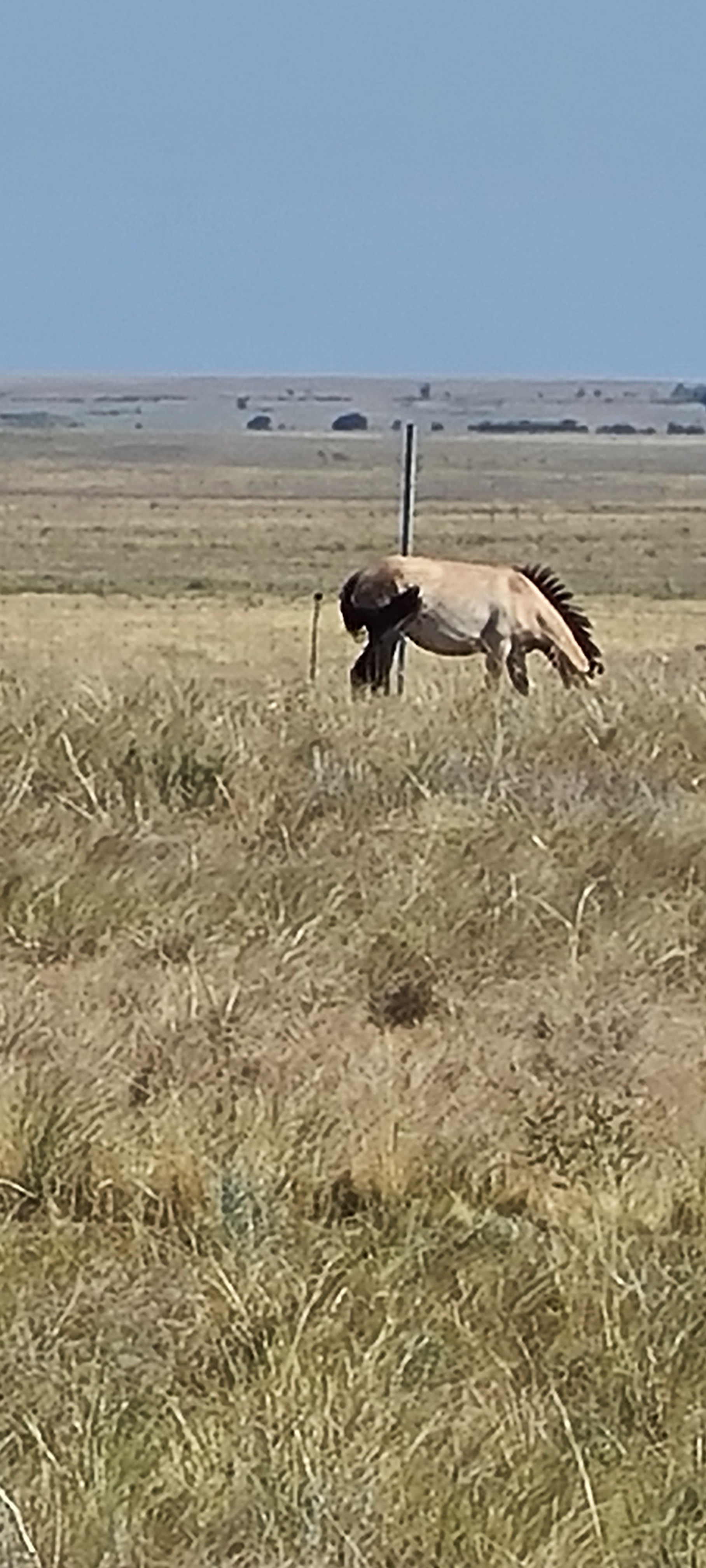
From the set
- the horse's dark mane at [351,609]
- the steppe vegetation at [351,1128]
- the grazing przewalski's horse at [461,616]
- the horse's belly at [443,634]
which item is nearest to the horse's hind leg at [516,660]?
the grazing przewalski's horse at [461,616]

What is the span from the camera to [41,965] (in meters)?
7.55

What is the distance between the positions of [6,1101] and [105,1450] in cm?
178

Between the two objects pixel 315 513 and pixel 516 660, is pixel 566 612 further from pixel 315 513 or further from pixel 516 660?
pixel 315 513

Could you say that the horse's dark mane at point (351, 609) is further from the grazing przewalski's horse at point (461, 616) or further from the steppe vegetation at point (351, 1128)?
the steppe vegetation at point (351, 1128)

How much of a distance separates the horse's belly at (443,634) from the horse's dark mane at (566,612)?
0.51 meters

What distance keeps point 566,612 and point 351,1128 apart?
955 centimetres

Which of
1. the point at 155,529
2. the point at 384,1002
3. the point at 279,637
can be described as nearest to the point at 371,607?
the point at 384,1002

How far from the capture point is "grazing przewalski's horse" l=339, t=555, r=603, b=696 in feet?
48.6

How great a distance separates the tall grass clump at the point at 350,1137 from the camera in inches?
161

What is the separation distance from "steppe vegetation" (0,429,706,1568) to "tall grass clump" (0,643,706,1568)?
1 cm

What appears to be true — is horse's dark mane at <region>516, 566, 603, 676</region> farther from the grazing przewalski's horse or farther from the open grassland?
the open grassland

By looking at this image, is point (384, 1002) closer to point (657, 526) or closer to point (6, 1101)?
point (6, 1101)

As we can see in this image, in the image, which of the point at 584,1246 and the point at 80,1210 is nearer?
the point at 584,1246

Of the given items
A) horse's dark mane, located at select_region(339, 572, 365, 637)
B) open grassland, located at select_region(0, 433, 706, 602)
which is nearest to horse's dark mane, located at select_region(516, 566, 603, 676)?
horse's dark mane, located at select_region(339, 572, 365, 637)
